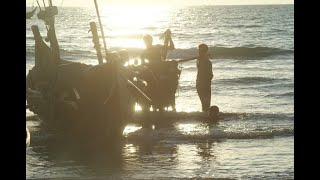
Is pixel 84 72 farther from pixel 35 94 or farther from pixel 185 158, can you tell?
pixel 185 158

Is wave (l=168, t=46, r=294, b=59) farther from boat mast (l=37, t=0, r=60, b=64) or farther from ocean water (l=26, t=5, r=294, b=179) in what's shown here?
boat mast (l=37, t=0, r=60, b=64)

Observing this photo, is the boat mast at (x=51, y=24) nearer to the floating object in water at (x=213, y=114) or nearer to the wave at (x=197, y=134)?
the wave at (x=197, y=134)

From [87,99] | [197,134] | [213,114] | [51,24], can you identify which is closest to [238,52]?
[51,24]

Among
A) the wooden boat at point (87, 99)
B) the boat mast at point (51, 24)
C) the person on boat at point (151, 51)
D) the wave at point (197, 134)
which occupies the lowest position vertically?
the wave at point (197, 134)

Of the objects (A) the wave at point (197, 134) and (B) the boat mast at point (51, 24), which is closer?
(A) the wave at point (197, 134)

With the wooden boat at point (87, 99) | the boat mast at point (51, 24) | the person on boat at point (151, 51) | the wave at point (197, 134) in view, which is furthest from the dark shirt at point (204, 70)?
the boat mast at point (51, 24)

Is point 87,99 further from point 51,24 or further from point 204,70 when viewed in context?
point 51,24

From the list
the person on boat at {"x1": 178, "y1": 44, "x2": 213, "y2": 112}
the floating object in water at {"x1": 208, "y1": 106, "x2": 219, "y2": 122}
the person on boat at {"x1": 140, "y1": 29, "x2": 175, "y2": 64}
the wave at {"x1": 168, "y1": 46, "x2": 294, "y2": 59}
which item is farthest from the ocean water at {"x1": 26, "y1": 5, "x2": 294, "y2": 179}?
the wave at {"x1": 168, "y1": 46, "x2": 294, "y2": 59}

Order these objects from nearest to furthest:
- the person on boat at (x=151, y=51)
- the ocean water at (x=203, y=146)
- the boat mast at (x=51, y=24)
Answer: the ocean water at (x=203, y=146)
the person on boat at (x=151, y=51)
the boat mast at (x=51, y=24)

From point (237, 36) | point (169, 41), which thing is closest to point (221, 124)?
point (169, 41)

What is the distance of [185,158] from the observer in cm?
1354

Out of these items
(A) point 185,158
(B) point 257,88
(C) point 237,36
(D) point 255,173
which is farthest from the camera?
(C) point 237,36

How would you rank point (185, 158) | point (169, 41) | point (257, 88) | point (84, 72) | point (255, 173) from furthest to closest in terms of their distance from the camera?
point (257, 88) < point (169, 41) < point (84, 72) < point (185, 158) < point (255, 173)
